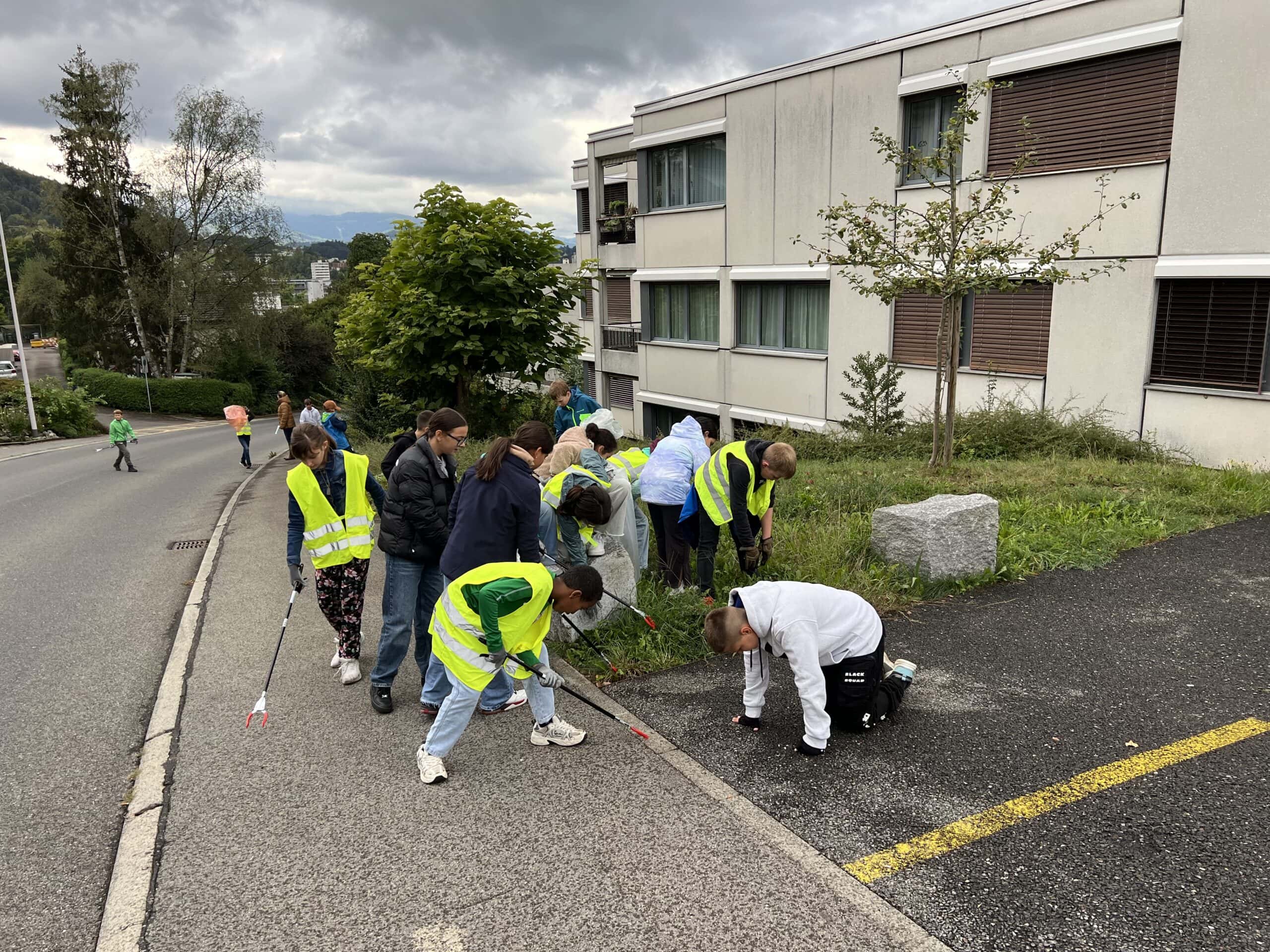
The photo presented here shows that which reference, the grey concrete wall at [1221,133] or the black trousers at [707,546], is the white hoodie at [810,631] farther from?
the grey concrete wall at [1221,133]

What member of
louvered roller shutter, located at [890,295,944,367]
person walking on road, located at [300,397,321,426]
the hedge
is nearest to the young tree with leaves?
louvered roller shutter, located at [890,295,944,367]

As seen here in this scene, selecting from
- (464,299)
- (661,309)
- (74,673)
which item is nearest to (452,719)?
(74,673)

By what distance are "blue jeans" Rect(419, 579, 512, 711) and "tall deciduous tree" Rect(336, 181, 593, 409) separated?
311 inches

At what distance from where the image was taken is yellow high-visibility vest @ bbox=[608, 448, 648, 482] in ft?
23.8

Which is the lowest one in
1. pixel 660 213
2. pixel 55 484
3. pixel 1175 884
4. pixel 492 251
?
pixel 55 484

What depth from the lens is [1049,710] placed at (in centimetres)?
500

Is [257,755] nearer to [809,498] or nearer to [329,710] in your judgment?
[329,710]

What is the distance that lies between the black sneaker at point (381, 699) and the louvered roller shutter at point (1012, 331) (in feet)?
38.6

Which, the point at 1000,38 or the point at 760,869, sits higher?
the point at 1000,38

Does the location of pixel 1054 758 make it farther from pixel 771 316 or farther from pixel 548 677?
pixel 771 316

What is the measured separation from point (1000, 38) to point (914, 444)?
6.86 meters

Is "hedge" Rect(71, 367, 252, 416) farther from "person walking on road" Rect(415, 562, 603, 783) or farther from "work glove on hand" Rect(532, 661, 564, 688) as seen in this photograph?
"work glove on hand" Rect(532, 661, 564, 688)

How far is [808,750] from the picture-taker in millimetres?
4582

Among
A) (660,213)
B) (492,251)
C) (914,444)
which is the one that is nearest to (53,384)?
(660,213)
